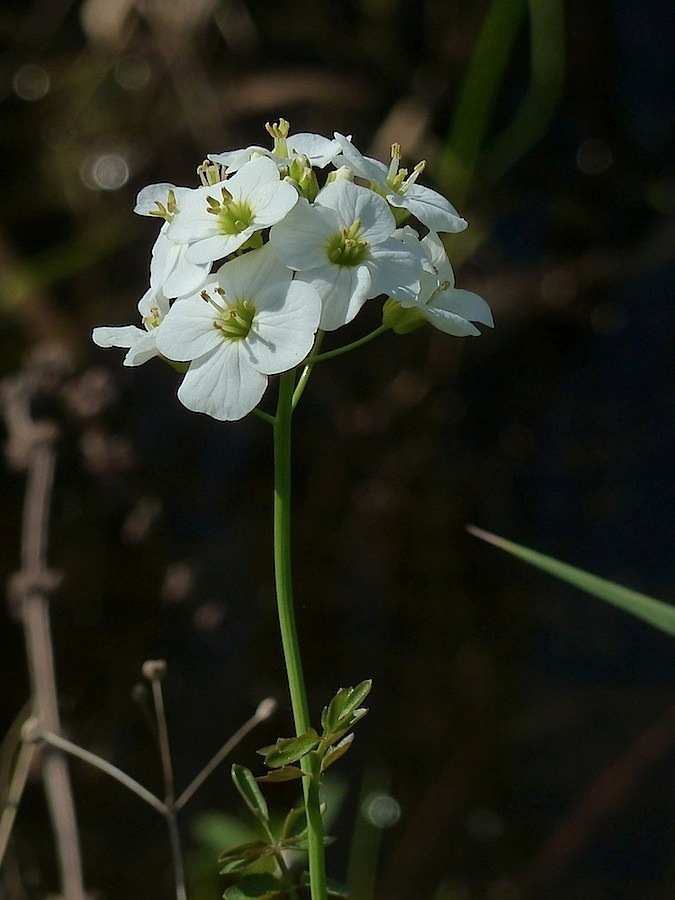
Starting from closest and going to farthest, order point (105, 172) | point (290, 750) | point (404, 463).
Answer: point (290, 750)
point (404, 463)
point (105, 172)

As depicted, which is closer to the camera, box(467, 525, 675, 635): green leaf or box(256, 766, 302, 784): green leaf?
box(256, 766, 302, 784): green leaf

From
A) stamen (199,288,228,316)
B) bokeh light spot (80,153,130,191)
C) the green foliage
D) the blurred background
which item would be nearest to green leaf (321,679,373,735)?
the green foliage

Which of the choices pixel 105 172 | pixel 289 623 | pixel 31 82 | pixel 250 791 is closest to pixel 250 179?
pixel 289 623

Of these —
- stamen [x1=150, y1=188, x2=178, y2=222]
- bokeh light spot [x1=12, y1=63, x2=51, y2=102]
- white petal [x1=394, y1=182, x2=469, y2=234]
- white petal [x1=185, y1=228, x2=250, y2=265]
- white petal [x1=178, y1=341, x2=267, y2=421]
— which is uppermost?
bokeh light spot [x1=12, y1=63, x2=51, y2=102]

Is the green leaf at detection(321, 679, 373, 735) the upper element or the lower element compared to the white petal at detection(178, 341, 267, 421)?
lower

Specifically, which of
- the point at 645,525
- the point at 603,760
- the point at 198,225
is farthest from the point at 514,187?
the point at 198,225

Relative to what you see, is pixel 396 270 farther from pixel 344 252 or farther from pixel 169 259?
pixel 169 259

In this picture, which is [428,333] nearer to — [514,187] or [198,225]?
[514,187]

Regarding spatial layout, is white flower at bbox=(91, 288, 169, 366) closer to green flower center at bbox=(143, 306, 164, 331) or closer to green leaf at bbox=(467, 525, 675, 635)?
green flower center at bbox=(143, 306, 164, 331)
